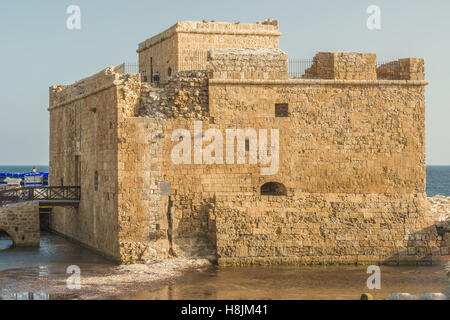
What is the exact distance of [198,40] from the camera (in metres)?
21.7

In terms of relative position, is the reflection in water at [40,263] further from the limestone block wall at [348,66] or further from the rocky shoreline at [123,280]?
the limestone block wall at [348,66]

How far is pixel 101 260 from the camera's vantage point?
721 inches

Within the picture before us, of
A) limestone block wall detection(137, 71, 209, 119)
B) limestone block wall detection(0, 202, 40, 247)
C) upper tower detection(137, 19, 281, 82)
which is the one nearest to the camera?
limestone block wall detection(137, 71, 209, 119)

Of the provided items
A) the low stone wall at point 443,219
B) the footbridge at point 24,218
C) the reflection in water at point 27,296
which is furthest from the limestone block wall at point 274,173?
the reflection in water at point 27,296

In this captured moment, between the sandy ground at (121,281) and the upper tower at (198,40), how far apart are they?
675 centimetres

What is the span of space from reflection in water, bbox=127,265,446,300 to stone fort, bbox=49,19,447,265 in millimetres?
798

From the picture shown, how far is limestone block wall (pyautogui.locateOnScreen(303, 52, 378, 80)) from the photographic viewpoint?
1852 cm

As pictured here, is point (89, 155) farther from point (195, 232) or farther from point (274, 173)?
point (274, 173)

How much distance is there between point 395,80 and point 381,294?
693 centimetres

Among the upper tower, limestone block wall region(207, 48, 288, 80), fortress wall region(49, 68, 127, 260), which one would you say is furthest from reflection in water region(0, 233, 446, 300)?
the upper tower

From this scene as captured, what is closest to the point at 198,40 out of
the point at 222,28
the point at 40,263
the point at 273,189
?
the point at 222,28

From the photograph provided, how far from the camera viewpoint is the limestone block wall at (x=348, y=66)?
1852 cm

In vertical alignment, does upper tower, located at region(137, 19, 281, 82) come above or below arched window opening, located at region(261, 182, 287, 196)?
above

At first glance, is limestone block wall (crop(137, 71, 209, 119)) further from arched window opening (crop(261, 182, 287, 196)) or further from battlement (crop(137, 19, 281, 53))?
battlement (crop(137, 19, 281, 53))
